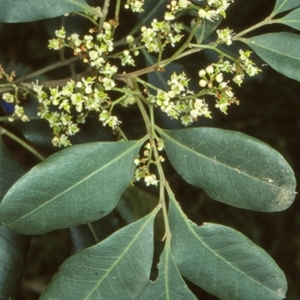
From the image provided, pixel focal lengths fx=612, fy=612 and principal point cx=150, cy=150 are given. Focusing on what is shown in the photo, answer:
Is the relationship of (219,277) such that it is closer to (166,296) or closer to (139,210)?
(166,296)

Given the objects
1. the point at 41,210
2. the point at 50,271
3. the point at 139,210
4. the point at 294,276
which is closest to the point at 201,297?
the point at 294,276

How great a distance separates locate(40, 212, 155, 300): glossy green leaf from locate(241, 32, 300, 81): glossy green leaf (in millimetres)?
436

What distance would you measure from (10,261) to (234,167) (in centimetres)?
54

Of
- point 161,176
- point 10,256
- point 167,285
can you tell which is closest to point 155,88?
point 161,176

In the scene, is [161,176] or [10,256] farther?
[10,256]

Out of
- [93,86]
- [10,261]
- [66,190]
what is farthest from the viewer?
[10,261]

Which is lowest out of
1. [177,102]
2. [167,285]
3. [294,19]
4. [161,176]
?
[167,285]

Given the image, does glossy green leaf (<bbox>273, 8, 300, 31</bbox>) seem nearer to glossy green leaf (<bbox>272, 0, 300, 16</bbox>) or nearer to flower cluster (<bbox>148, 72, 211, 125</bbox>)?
glossy green leaf (<bbox>272, 0, 300, 16</bbox>)

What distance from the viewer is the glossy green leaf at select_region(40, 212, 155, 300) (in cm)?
115

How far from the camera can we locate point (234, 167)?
115cm

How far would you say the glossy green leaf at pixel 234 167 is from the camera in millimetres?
1109

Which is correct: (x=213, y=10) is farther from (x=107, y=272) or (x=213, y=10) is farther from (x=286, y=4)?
(x=107, y=272)

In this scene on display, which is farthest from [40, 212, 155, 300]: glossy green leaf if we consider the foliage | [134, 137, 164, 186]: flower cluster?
[134, 137, 164, 186]: flower cluster

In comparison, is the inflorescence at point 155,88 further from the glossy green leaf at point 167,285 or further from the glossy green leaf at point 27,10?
the glossy green leaf at point 167,285
